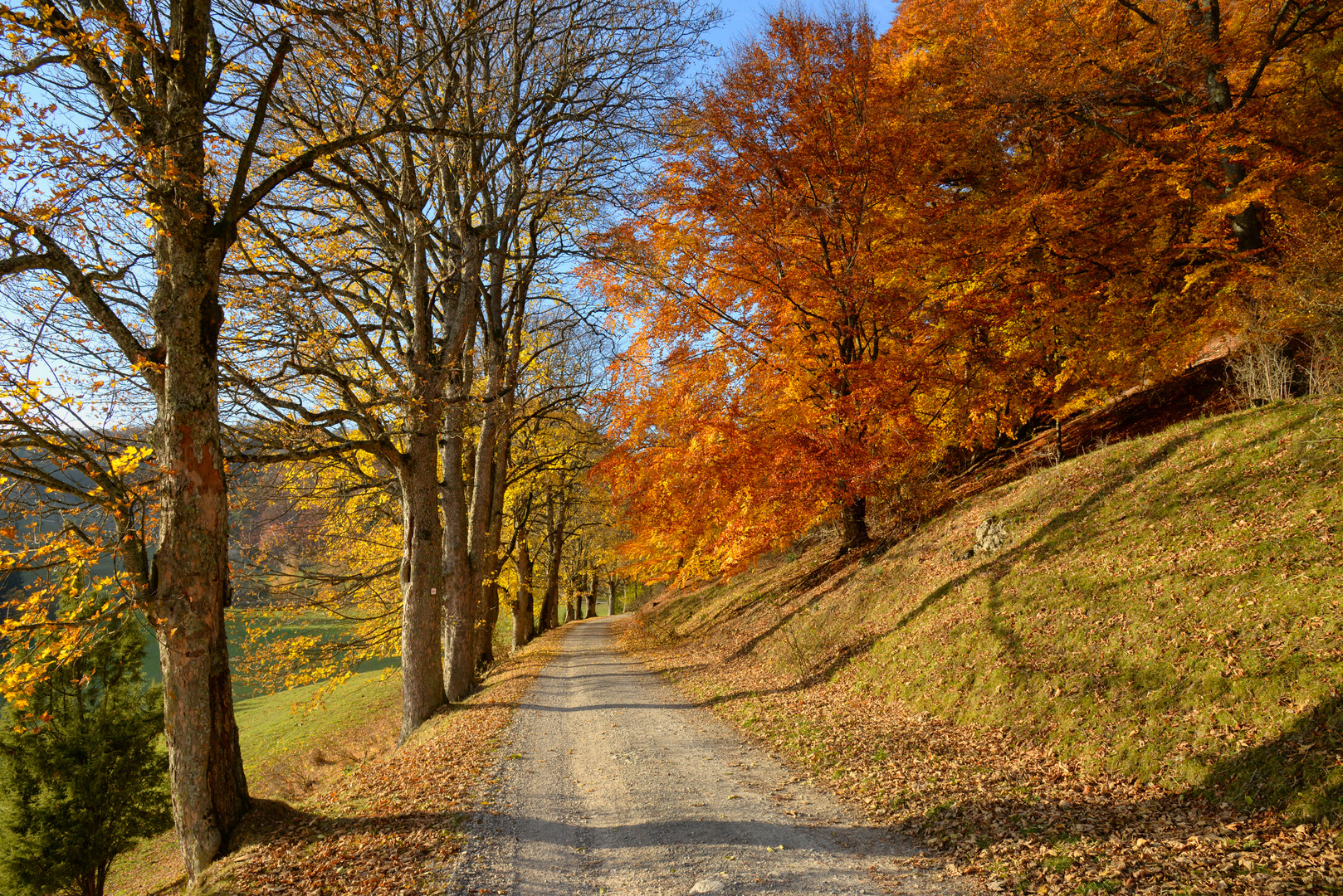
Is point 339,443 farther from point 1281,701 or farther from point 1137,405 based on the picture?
point 1137,405

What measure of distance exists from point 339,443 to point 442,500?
3.53m

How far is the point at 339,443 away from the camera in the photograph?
8.67 meters

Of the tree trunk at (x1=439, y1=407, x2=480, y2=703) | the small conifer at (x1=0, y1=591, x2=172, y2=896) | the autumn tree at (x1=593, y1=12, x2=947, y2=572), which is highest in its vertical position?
the autumn tree at (x1=593, y1=12, x2=947, y2=572)

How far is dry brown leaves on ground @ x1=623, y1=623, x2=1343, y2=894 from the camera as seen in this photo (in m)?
4.30

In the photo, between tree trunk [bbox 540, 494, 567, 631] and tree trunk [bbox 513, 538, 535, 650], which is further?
tree trunk [bbox 540, 494, 567, 631]

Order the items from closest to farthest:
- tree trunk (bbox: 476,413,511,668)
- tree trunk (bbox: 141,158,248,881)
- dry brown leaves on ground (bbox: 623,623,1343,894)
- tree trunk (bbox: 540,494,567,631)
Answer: dry brown leaves on ground (bbox: 623,623,1343,894) < tree trunk (bbox: 141,158,248,881) < tree trunk (bbox: 476,413,511,668) < tree trunk (bbox: 540,494,567,631)

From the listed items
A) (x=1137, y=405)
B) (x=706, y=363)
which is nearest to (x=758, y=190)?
(x=706, y=363)

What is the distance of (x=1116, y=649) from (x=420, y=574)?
948 cm

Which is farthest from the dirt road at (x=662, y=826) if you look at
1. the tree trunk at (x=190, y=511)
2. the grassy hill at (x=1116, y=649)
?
the tree trunk at (x=190, y=511)

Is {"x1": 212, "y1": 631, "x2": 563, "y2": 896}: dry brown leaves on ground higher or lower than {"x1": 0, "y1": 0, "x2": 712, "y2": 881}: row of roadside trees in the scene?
lower

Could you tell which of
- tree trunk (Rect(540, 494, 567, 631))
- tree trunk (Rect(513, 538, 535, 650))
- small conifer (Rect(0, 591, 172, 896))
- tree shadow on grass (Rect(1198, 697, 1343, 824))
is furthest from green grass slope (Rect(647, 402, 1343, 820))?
tree trunk (Rect(540, 494, 567, 631))

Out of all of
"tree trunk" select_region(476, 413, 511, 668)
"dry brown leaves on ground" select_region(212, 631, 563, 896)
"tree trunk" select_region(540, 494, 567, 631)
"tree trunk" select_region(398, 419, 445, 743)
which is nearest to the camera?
"dry brown leaves on ground" select_region(212, 631, 563, 896)

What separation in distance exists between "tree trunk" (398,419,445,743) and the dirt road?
7.55ft

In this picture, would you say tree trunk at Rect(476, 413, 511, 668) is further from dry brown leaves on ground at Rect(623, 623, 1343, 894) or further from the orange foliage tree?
dry brown leaves on ground at Rect(623, 623, 1343, 894)
